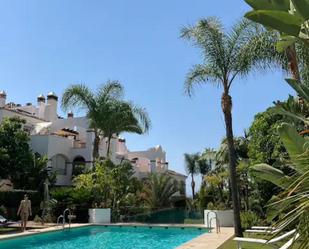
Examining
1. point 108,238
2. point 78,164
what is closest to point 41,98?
point 78,164

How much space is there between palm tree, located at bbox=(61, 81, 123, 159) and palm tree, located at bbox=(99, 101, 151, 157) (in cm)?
27

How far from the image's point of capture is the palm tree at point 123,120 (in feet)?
93.5

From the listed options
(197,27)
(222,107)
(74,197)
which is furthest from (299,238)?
(74,197)

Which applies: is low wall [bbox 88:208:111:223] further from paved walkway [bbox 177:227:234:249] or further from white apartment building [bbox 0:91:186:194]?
paved walkway [bbox 177:227:234:249]

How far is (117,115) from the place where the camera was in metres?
28.7

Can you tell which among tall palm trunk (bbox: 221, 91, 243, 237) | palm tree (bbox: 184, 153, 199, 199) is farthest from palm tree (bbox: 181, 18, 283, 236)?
palm tree (bbox: 184, 153, 199, 199)

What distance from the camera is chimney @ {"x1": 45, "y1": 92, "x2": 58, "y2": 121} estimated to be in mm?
40031

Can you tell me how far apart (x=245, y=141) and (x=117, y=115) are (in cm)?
1015

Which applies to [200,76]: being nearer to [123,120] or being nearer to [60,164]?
[123,120]

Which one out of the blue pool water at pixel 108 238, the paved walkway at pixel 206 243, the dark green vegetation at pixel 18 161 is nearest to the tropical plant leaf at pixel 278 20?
the paved walkway at pixel 206 243

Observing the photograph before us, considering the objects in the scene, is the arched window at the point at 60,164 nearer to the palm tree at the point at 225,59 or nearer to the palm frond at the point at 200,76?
the palm frond at the point at 200,76

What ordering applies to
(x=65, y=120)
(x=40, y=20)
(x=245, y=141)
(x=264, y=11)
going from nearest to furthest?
(x=264, y=11) < (x=40, y=20) < (x=245, y=141) < (x=65, y=120)

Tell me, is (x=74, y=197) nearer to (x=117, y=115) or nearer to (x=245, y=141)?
(x=117, y=115)

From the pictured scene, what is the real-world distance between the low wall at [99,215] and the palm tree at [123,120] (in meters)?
5.03
